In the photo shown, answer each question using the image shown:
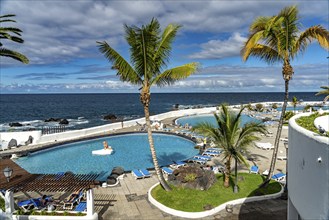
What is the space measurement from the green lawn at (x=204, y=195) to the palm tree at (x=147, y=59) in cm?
489

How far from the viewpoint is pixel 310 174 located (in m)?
5.52

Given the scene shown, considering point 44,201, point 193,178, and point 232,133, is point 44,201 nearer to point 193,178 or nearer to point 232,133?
point 193,178

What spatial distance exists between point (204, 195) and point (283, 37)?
8814mm

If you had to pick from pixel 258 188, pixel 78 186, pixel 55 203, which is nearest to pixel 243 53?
pixel 258 188

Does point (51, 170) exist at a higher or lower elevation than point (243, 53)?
lower

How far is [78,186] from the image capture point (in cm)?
1105

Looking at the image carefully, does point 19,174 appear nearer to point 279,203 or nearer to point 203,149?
point 279,203

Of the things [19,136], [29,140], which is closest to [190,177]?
[29,140]

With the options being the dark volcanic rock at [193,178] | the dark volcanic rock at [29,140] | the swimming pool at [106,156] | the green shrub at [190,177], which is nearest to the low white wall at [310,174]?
the dark volcanic rock at [193,178]

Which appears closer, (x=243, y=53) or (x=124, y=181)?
(x=243, y=53)

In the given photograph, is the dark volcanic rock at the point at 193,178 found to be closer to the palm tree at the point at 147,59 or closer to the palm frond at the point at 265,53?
the palm tree at the point at 147,59

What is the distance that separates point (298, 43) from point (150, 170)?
12500 mm

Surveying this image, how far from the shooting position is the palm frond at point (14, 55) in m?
11.1

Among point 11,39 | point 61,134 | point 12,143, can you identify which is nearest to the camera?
point 11,39
